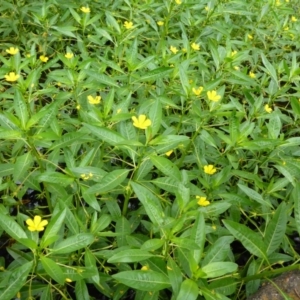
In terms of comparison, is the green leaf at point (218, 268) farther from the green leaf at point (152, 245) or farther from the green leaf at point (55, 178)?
the green leaf at point (55, 178)

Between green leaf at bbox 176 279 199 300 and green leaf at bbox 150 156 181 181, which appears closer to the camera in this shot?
green leaf at bbox 176 279 199 300

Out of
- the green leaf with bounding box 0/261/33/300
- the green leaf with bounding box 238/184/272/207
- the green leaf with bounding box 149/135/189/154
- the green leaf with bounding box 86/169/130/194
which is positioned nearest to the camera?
the green leaf with bounding box 0/261/33/300

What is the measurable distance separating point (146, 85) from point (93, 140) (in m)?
0.67

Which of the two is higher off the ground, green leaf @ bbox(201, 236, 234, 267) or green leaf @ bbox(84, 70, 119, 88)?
green leaf @ bbox(84, 70, 119, 88)

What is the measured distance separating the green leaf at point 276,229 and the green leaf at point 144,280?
0.40m

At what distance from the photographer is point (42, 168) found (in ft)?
5.00

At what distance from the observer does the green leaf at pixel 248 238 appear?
1343 millimetres

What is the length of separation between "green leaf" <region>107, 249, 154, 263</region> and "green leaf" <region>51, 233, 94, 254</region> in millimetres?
102

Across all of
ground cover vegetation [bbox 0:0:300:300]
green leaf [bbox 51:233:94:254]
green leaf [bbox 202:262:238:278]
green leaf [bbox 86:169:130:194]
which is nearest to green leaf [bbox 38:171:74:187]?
ground cover vegetation [bbox 0:0:300:300]

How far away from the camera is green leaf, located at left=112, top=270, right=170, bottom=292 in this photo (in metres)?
1.18

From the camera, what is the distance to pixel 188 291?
1.16 metres

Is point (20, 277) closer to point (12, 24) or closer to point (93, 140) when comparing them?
point (93, 140)

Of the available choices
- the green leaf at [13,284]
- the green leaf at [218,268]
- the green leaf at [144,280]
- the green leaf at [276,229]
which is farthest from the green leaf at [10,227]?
the green leaf at [276,229]

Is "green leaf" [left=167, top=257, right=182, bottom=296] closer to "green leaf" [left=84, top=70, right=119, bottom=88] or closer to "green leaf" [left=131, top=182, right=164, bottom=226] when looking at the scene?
"green leaf" [left=131, top=182, right=164, bottom=226]
